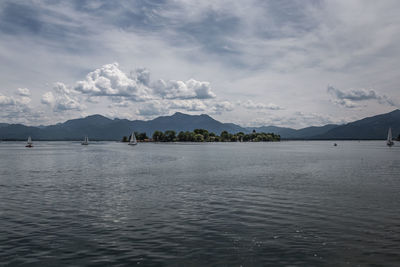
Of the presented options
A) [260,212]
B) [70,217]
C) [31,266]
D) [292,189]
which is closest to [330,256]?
[260,212]

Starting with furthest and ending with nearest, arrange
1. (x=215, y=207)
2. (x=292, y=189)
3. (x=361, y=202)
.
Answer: (x=292, y=189) → (x=361, y=202) → (x=215, y=207)

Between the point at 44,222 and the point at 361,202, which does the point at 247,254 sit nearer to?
the point at 44,222

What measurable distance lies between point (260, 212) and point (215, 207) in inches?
213

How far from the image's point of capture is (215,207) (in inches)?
1379

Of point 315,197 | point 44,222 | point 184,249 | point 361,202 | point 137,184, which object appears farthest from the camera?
point 137,184

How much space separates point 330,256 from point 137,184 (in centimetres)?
3867

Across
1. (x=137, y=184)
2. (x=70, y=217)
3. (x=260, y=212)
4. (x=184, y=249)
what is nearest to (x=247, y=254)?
(x=184, y=249)

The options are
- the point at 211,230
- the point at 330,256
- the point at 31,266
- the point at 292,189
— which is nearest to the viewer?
the point at 31,266

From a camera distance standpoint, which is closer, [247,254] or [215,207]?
[247,254]

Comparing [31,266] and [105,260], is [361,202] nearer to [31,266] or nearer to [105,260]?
[105,260]

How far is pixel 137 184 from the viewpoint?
53094mm

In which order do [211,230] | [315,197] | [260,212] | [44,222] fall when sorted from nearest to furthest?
1. [211,230]
2. [44,222]
3. [260,212]
4. [315,197]

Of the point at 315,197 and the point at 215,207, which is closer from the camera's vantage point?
the point at 215,207

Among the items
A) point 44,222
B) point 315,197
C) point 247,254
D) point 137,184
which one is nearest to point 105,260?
point 247,254
